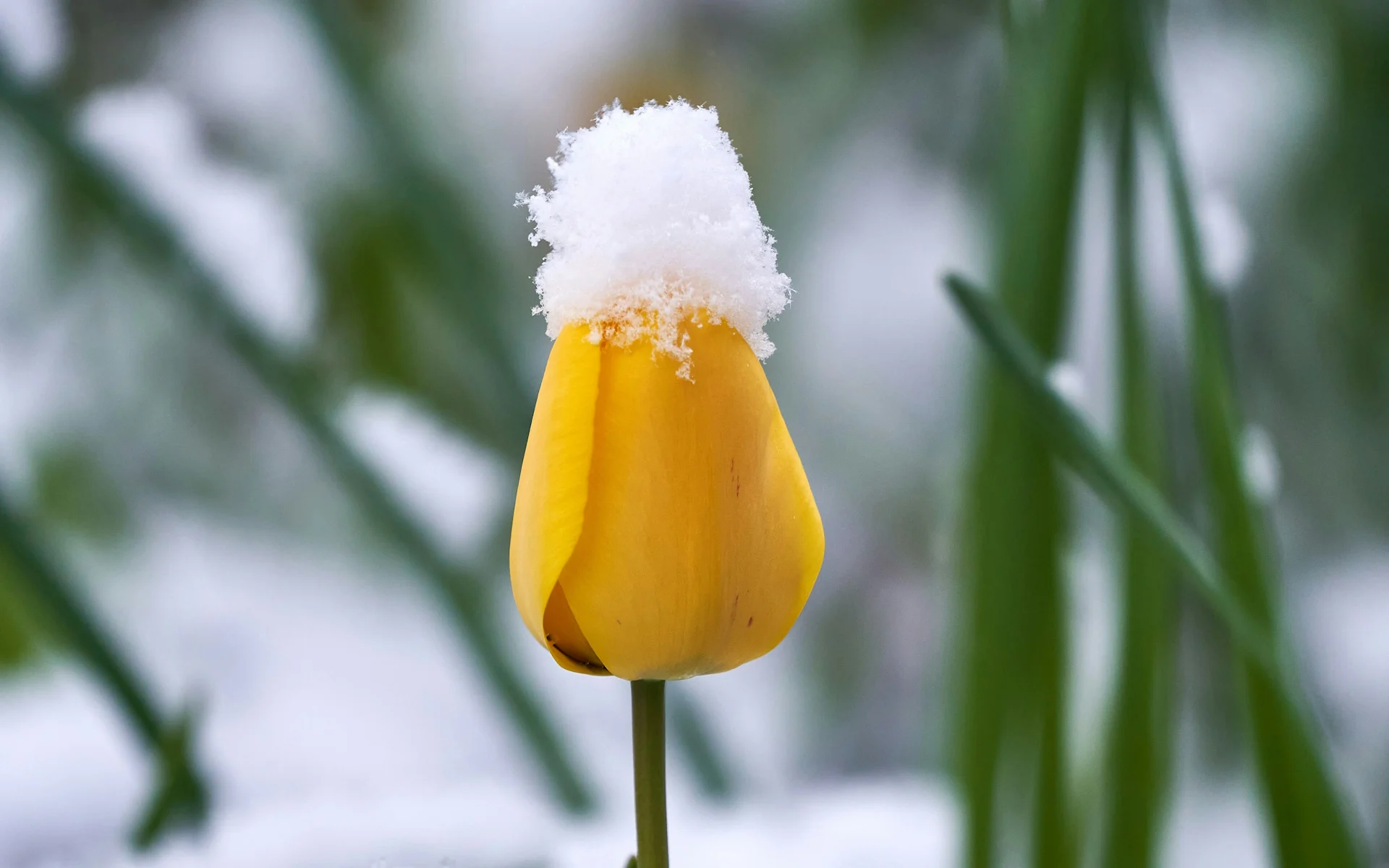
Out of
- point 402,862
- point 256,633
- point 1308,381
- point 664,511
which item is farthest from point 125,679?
point 1308,381

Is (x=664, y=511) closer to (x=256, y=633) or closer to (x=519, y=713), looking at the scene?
(x=519, y=713)

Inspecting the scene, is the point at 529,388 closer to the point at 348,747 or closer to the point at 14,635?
the point at 348,747

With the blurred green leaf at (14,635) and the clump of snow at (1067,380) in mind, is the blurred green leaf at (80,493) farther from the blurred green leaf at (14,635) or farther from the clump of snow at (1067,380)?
the clump of snow at (1067,380)

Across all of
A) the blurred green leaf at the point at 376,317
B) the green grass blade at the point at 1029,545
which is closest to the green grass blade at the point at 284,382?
the green grass blade at the point at 1029,545

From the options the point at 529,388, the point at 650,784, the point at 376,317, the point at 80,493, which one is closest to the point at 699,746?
the point at 529,388

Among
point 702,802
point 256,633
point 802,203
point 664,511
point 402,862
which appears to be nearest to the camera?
point 664,511

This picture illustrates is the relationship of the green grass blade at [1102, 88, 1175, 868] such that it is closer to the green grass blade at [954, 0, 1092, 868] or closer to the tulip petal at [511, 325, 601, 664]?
the green grass blade at [954, 0, 1092, 868]
